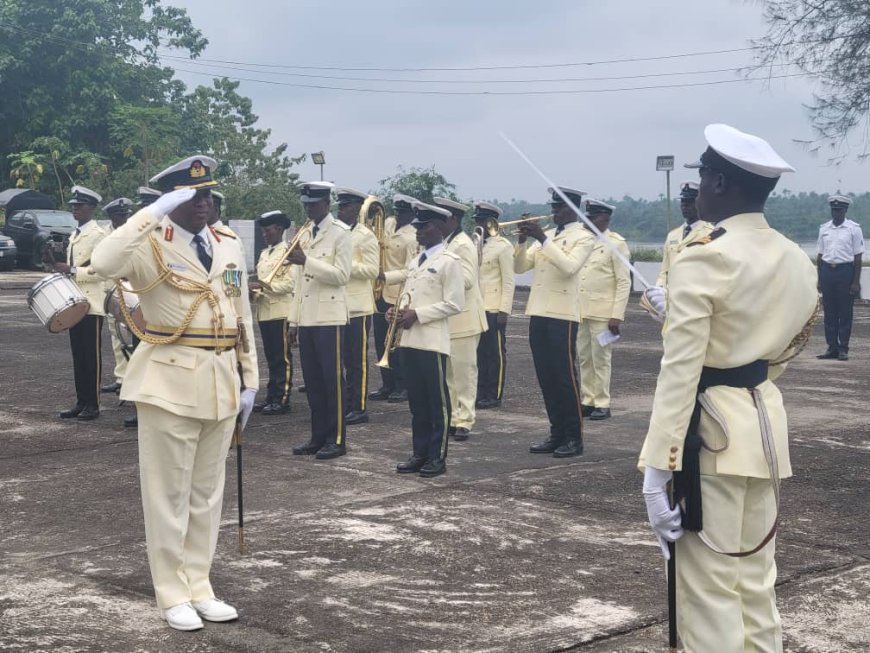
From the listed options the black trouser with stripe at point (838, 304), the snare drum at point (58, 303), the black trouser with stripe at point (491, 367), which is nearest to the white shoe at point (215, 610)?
the snare drum at point (58, 303)

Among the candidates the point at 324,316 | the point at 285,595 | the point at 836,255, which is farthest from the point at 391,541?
the point at 836,255

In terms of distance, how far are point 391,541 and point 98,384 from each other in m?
5.11

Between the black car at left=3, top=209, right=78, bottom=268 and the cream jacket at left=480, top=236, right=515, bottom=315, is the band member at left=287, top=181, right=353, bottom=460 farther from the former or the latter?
the black car at left=3, top=209, right=78, bottom=268

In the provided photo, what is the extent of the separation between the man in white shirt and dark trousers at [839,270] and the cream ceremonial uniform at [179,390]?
36.7 ft

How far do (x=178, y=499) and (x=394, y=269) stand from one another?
297 inches

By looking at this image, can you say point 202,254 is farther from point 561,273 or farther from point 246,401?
point 561,273

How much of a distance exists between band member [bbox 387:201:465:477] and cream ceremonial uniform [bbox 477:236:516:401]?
9.63 feet

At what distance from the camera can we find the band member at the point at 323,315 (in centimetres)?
916

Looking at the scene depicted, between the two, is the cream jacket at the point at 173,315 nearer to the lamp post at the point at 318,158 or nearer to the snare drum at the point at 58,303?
the snare drum at the point at 58,303

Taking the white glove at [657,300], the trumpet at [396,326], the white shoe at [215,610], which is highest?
the white glove at [657,300]

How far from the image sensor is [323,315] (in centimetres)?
927

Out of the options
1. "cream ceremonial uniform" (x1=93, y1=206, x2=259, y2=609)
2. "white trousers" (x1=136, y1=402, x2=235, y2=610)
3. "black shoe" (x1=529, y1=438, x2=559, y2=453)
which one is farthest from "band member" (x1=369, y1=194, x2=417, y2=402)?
"white trousers" (x1=136, y1=402, x2=235, y2=610)

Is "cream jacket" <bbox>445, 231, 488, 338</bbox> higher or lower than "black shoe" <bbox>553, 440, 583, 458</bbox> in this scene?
higher

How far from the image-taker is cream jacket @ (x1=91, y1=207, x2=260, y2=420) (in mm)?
5383
